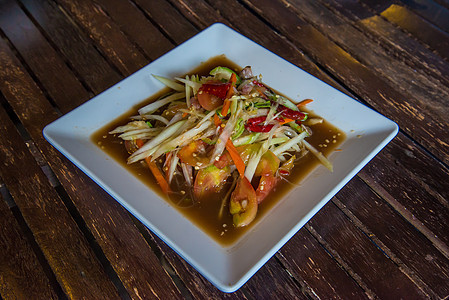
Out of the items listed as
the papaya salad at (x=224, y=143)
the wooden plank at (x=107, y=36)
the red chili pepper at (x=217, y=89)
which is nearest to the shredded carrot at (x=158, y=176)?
the papaya salad at (x=224, y=143)

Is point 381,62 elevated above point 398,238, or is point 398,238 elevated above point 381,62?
point 381,62

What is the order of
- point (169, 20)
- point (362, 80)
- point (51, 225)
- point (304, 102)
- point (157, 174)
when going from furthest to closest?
point (169, 20)
point (362, 80)
point (304, 102)
point (157, 174)
point (51, 225)

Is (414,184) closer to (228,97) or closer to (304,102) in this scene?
(304,102)

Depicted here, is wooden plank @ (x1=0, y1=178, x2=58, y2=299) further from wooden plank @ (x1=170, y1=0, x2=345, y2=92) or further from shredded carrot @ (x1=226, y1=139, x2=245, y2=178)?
wooden plank @ (x1=170, y1=0, x2=345, y2=92)

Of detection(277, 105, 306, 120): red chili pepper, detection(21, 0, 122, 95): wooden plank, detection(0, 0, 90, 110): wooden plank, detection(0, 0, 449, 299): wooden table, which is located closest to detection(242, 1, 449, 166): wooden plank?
detection(0, 0, 449, 299): wooden table

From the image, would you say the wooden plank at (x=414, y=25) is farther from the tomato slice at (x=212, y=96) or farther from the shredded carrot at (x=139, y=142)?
the shredded carrot at (x=139, y=142)

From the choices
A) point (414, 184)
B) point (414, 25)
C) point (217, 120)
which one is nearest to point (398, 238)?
point (414, 184)
